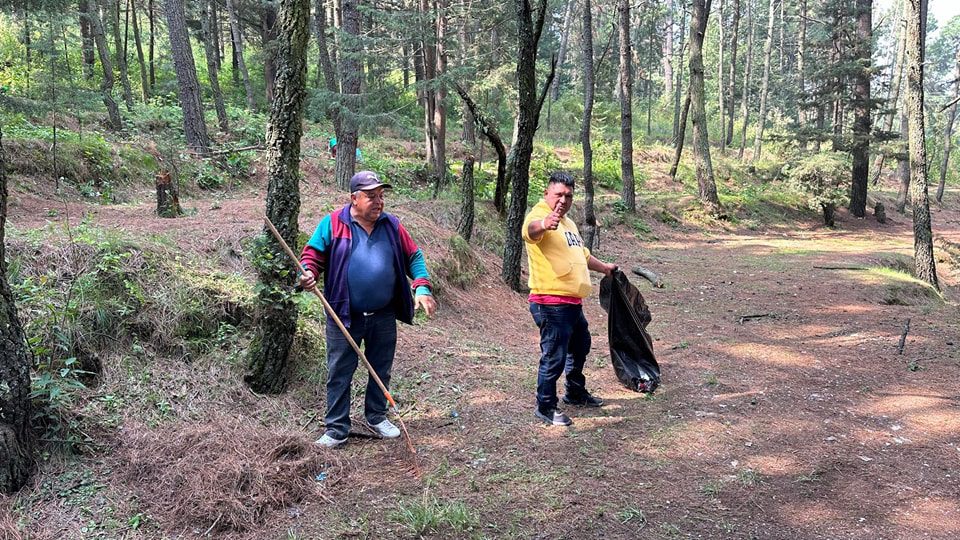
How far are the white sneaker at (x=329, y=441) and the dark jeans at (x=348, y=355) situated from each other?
0.03m

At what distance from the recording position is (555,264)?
4.56m

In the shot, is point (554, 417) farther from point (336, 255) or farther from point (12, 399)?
point (12, 399)

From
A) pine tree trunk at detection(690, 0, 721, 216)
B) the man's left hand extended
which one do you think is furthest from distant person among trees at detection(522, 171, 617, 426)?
pine tree trunk at detection(690, 0, 721, 216)

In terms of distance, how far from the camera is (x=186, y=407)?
4.31 meters

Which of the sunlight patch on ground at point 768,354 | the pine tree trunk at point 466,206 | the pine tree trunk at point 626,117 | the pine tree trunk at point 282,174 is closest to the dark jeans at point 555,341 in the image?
the pine tree trunk at point 282,174

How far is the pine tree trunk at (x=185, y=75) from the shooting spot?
12.6 meters

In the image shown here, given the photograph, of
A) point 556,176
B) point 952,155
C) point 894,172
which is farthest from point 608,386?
point 952,155

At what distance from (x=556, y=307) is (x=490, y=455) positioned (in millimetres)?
1239

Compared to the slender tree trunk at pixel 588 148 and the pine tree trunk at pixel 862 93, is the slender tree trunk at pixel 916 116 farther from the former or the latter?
the pine tree trunk at pixel 862 93

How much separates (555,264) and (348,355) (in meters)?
1.73

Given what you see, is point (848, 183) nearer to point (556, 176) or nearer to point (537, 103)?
point (537, 103)

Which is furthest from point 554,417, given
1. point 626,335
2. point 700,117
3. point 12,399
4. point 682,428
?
point 700,117

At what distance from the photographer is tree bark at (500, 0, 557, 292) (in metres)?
9.32

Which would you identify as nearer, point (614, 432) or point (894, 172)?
point (614, 432)
